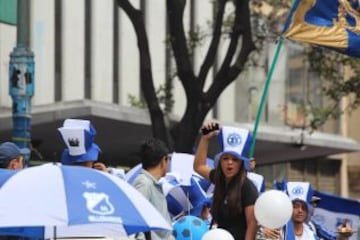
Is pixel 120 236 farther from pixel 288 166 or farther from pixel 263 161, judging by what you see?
pixel 288 166

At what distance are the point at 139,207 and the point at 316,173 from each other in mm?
28767

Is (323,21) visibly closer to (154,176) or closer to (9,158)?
(154,176)

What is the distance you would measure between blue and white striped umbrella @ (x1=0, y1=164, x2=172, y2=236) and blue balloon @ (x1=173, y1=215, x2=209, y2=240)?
6.48 feet

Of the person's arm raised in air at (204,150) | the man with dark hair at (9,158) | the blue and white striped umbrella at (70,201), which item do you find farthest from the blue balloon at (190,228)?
the blue and white striped umbrella at (70,201)

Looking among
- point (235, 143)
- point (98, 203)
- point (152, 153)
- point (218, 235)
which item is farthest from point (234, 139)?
point (98, 203)

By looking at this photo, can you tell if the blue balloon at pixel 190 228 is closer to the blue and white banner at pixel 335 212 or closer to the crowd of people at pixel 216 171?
the crowd of people at pixel 216 171

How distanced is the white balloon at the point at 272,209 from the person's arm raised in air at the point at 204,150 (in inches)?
36.6

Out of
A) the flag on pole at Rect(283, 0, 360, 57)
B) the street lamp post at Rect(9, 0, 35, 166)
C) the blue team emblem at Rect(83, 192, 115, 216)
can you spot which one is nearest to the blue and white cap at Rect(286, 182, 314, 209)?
the street lamp post at Rect(9, 0, 35, 166)

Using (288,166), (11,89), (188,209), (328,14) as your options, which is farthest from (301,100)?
(188,209)

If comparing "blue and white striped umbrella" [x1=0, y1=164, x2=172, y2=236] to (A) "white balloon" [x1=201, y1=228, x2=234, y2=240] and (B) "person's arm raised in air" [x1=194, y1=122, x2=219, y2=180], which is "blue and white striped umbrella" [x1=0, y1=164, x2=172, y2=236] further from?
(B) "person's arm raised in air" [x1=194, y1=122, x2=219, y2=180]

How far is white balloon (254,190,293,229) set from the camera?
6.87 meters

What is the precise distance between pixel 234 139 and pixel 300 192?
5.74ft

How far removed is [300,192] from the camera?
29.6ft

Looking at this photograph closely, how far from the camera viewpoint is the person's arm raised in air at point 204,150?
7801 mm
